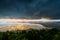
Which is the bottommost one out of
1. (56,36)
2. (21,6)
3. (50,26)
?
(56,36)

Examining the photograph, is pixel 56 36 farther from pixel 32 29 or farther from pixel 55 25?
pixel 32 29

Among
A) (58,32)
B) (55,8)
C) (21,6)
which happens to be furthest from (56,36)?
(21,6)

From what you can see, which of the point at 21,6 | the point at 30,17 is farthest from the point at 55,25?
the point at 21,6

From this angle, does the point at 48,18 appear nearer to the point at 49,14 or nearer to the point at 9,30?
the point at 49,14

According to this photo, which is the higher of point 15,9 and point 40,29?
point 15,9

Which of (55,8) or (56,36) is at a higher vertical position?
(55,8)

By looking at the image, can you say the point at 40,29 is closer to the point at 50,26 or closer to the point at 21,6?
the point at 50,26

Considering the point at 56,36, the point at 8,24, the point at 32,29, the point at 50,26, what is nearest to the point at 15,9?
the point at 8,24

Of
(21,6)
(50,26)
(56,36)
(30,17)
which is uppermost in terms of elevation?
(21,6)
